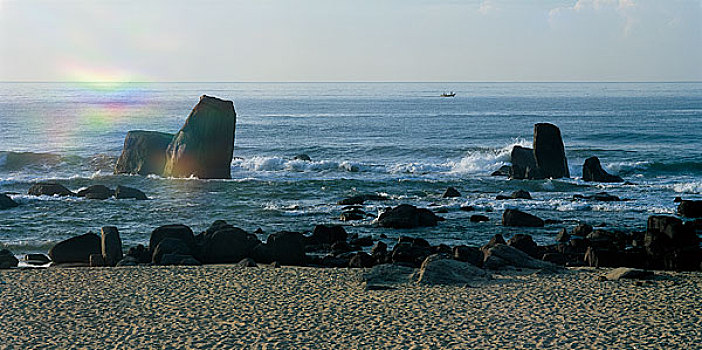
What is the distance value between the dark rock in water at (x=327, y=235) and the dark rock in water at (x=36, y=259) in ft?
30.9

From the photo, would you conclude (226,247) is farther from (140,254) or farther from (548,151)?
(548,151)

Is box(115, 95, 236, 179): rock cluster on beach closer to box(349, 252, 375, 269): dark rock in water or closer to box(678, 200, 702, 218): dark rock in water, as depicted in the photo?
box(349, 252, 375, 269): dark rock in water

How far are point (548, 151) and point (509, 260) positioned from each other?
2539 centimetres

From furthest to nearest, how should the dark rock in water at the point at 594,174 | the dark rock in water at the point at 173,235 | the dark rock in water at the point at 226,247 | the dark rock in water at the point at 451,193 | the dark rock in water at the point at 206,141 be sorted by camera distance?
the dark rock in water at the point at 206,141
the dark rock in water at the point at 594,174
the dark rock in water at the point at 451,193
the dark rock in water at the point at 173,235
the dark rock in water at the point at 226,247

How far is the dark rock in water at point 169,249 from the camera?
25.5 m

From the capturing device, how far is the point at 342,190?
44.8 metres

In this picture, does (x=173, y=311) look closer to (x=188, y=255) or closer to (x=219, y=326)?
(x=219, y=326)

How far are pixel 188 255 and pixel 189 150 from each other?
23500mm

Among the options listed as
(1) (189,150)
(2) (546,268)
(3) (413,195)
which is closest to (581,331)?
(2) (546,268)

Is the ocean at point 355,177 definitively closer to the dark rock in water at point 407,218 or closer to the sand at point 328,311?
the dark rock in water at point 407,218

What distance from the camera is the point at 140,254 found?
26.3 metres

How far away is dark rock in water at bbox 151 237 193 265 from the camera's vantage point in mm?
25547

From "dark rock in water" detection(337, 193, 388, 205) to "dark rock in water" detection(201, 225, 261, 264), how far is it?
12.5 metres

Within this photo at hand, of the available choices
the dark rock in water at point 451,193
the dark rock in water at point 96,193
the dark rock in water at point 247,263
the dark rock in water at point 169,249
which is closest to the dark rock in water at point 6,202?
the dark rock in water at point 96,193
